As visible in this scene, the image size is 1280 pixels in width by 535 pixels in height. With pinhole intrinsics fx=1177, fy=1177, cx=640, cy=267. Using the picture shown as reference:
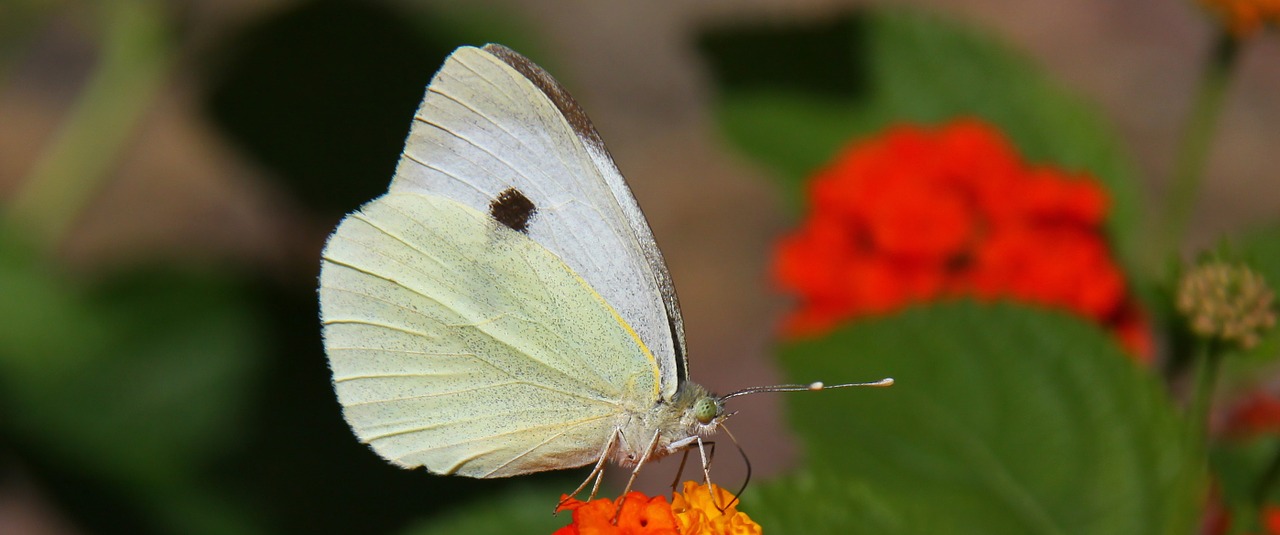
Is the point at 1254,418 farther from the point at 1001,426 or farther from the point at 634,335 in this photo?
the point at 634,335

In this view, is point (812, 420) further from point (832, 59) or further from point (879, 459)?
point (832, 59)

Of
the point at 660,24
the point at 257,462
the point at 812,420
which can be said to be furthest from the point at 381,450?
the point at 660,24

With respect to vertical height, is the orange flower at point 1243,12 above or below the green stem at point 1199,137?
above

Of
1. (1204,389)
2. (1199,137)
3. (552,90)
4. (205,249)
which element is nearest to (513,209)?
(552,90)

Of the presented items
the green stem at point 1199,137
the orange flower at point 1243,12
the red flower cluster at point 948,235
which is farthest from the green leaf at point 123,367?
the orange flower at point 1243,12

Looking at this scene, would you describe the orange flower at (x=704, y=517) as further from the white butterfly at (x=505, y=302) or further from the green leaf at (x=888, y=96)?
the green leaf at (x=888, y=96)
